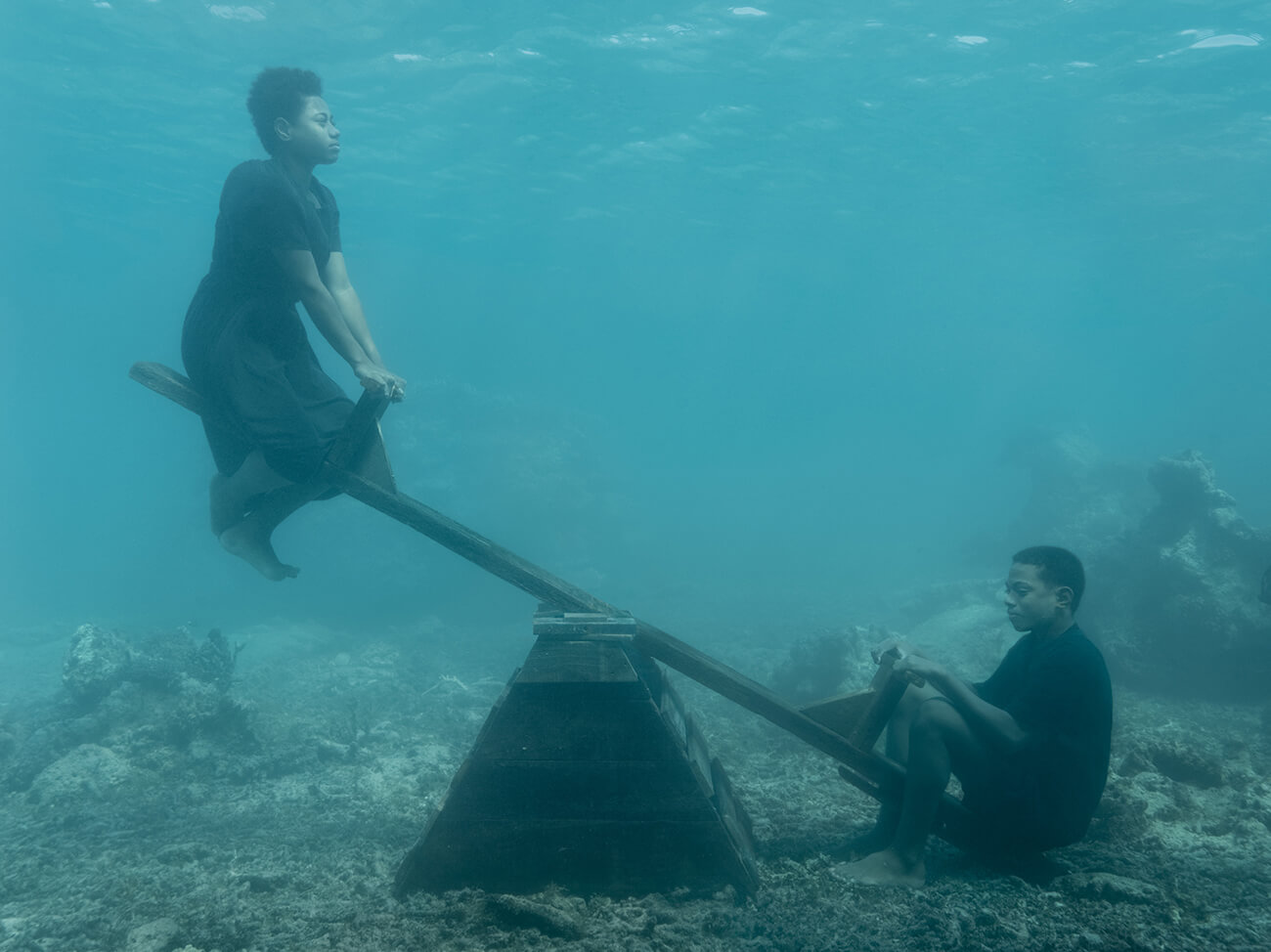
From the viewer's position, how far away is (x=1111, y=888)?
2.89m

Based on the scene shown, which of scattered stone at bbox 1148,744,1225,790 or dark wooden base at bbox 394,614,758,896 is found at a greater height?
dark wooden base at bbox 394,614,758,896

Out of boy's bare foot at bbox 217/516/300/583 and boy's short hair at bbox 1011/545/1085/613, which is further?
boy's bare foot at bbox 217/516/300/583

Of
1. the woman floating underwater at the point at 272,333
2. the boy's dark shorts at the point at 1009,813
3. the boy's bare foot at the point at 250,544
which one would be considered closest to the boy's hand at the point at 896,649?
the boy's dark shorts at the point at 1009,813

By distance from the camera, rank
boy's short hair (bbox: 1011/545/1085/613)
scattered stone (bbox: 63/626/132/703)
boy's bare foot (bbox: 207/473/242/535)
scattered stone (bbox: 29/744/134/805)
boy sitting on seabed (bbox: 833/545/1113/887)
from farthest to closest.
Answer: scattered stone (bbox: 63/626/132/703), scattered stone (bbox: 29/744/134/805), boy's bare foot (bbox: 207/473/242/535), boy's short hair (bbox: 1011/545/1085/613), boy sitting on seabed (bbox: 833/545/1113/887)

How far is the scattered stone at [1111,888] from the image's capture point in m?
2.84

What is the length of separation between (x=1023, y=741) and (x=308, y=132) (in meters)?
4.50

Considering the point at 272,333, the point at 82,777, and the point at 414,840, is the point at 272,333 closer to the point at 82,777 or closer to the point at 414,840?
the point at 414,840

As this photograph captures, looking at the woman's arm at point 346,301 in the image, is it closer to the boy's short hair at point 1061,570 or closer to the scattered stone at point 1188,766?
the boy's short hair at point 1061,570

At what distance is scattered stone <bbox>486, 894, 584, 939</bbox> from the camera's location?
280cm

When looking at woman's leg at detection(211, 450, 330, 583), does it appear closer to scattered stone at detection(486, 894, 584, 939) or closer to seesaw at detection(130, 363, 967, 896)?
seesaw at detection(130, 363, 967, 896)

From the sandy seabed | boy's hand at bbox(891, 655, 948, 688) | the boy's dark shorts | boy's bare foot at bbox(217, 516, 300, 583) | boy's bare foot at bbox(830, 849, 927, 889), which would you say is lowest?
the sandy seabed

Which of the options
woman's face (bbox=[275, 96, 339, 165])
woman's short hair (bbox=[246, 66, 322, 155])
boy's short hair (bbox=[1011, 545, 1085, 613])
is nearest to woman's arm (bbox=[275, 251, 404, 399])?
woman's face (bbox=[275, 96, 339, 165])

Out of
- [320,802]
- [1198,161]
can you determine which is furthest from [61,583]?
[1198,161]

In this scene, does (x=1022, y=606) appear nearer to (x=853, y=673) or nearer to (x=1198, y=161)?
(x=853, y=673)
